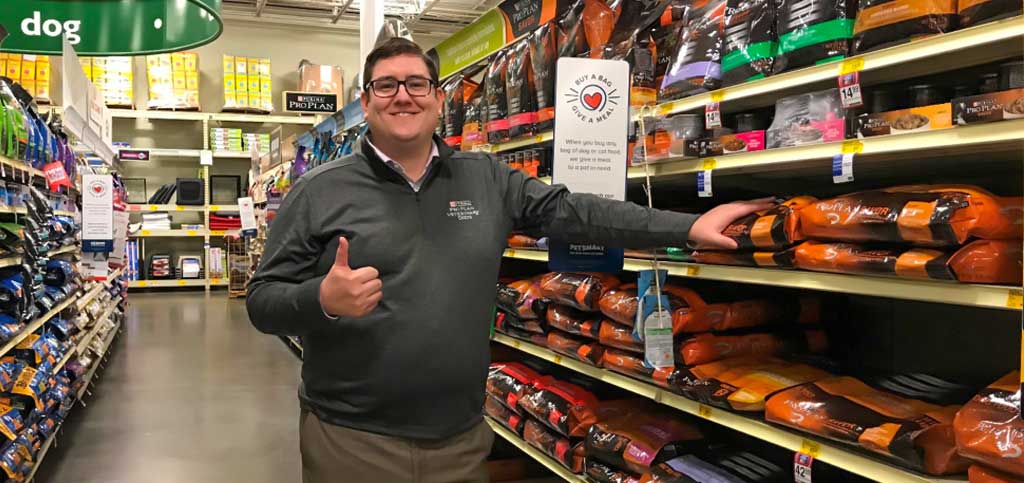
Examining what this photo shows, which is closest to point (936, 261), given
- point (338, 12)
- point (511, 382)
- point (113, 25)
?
point (113, 25)

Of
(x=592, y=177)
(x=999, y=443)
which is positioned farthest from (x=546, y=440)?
(x=999, y=443)

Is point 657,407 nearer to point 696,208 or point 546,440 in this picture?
point 546,440

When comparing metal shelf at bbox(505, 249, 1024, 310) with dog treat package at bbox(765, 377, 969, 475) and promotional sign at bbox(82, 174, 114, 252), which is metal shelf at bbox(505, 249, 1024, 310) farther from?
promotional sign at bbox(82, 174, 114, 252)

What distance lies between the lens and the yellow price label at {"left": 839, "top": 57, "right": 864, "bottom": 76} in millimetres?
1777

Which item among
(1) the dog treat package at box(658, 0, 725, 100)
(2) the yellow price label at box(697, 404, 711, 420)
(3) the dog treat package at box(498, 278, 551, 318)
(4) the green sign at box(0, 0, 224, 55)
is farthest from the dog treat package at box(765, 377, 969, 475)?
(4) the green sign at box(0, 0, 224, 55)

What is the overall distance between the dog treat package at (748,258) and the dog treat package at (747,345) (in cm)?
27

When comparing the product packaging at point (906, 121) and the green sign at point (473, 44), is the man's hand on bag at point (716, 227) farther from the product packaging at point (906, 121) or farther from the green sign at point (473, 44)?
the green sign at point (473, 44)

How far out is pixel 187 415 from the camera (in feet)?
17.6

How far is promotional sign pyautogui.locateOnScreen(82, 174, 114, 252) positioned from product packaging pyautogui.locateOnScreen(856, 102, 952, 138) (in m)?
5.16

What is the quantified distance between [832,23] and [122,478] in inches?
160

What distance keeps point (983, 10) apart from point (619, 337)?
149cm

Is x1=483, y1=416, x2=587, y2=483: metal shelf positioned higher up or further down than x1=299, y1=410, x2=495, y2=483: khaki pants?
further down

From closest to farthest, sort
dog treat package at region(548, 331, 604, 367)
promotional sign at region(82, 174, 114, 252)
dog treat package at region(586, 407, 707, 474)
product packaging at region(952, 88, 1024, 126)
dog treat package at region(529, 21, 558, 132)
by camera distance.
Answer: product packaging at region(952, 88, 1024, 126), dog treat package at region(586, 407, 707, 474), dog treat package at region(548, 331, 604, 367), dog treat package at region(529, 21, 558, 132), promotional sign at region(82, 174, 114, 252)

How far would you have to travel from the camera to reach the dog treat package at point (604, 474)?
2.63 metres
